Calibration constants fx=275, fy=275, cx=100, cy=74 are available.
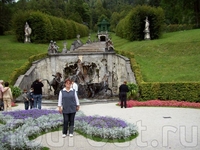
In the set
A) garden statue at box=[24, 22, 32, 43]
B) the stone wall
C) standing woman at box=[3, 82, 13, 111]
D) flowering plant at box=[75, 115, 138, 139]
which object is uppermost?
garden statue at box=[24, 22, 32, 43]

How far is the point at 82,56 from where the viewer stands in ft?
99.1

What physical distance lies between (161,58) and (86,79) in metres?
8.82

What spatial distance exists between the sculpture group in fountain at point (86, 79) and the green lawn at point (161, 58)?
405cm

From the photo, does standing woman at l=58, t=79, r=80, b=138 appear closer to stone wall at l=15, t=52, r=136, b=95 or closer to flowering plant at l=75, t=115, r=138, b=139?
flowering plant at l=75, t=115, r=138, b=139

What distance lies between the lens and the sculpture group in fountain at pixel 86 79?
2594cm

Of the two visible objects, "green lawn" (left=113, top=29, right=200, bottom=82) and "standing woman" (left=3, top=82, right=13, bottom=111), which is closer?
"standing woman" (left=3, top=82, right=13, bottom=111)

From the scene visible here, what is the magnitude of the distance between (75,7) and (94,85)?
237 ft

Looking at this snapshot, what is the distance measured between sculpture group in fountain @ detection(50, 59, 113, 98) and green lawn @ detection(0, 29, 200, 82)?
4054 millimetres

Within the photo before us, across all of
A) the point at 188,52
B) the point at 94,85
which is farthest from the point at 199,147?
the point at 188,52

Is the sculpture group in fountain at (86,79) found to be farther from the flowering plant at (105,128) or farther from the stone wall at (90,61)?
the flowering plant at (105,128)

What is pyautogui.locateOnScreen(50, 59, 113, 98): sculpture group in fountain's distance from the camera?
25.9 meters

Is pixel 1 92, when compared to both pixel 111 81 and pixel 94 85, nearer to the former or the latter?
pixel 94 85

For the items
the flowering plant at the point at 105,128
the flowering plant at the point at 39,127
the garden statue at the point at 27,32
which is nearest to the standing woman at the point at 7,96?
the flowering plant at the point at 39,127

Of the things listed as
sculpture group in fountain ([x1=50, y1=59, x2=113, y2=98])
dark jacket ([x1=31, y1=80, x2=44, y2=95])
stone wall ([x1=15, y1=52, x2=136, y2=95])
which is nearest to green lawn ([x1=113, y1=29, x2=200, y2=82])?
stone wall ([x1=15, y1=52, x2=136, y2=95])
